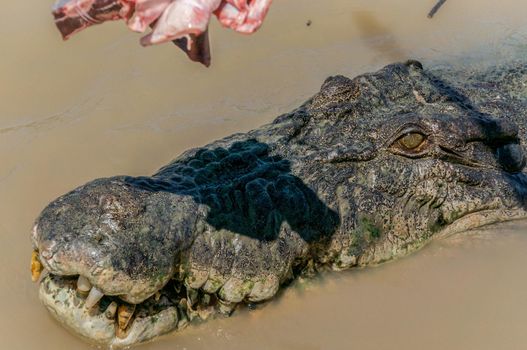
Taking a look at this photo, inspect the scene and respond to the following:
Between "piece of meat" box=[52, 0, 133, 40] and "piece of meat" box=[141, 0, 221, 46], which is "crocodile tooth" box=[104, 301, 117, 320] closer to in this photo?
"piece of meat" box=[52, 0, 133, 40]

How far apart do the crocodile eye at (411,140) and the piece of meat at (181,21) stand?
2.45 metres

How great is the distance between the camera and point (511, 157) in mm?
4629

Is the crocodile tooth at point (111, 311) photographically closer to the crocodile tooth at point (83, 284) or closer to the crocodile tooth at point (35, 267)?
the crocodile tooth at point (83, 284)

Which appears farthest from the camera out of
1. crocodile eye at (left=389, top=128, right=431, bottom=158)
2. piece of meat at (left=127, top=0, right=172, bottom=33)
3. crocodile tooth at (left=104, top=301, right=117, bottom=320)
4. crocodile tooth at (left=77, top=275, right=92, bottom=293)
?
crocodile eye at (left=389, top=128, right=431, bottom=158)

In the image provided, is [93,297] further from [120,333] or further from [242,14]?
[242,14]

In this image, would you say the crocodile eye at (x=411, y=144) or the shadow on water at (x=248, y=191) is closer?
the shadow on water at (x=248, y=191)

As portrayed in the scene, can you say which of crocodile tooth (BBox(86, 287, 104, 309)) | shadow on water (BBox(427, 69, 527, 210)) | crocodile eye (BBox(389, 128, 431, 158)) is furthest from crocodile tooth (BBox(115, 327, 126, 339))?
shadow on water (BBox(427, 69, 527, 210))

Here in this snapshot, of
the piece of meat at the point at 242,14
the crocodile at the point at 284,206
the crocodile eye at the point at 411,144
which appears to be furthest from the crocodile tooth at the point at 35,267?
the crocodile eye at the point at 411,144

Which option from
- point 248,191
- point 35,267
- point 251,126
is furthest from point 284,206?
point 251,126

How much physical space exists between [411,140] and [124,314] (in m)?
2.21

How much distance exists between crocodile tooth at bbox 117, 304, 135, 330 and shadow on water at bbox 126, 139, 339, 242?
60 cm

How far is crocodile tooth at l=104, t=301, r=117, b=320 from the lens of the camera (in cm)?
322

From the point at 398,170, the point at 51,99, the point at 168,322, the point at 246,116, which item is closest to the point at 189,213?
the point at 168,322

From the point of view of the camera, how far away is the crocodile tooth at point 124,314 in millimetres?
3219
